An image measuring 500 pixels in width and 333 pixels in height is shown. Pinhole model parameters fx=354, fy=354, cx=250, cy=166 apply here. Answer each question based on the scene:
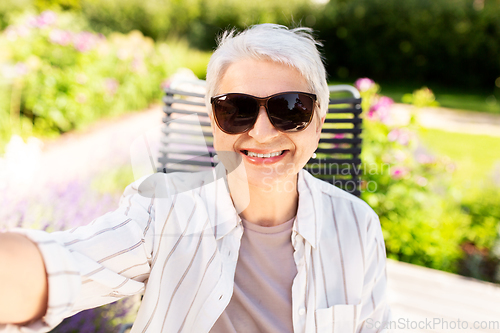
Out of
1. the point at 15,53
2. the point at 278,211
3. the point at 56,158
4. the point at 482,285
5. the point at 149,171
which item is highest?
the point at 15,53

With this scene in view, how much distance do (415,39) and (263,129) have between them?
1256 centimetres

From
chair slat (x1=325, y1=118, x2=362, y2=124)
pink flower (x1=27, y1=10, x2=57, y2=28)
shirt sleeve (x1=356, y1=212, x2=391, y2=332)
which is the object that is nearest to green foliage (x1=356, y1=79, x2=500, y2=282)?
chair slat (x1=325, y1=118, x2=362, y2=124)

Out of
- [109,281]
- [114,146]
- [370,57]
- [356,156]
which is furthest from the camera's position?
[370,57]

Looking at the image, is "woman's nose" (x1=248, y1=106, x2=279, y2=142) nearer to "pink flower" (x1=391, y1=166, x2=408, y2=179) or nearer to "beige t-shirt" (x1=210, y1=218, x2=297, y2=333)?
"beige t-shirt" (x1=210, y1=218, x2=297, y2=333)

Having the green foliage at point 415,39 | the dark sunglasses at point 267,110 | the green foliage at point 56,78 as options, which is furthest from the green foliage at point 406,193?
the green foliage at point 415,39

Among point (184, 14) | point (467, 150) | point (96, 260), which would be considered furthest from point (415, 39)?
point (96, 260)

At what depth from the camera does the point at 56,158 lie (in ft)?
16.0

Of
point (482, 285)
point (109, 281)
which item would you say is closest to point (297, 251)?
point (109, 281)

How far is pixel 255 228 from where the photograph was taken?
4.42ft

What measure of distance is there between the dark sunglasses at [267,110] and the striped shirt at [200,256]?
271 mm

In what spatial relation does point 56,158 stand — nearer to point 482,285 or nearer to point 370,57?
point 482,285

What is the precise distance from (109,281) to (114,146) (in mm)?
3474

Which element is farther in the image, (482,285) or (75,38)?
(75,38)

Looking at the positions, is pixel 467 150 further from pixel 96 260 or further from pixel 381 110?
pixel 96 260
